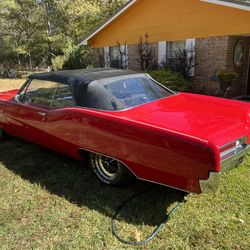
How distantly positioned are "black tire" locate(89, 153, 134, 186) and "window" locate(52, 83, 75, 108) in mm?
754

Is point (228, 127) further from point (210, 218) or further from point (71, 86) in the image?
point (71, 86)

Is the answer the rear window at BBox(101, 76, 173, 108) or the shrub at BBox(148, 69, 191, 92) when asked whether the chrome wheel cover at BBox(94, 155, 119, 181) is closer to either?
the rear window at BBox(101, 76, 173, 108)

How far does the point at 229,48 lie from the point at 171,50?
2.72m

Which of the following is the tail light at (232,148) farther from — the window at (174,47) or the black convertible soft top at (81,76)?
the window at (174,47)

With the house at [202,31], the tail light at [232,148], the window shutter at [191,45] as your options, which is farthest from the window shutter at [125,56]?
the tail light at [232,148]

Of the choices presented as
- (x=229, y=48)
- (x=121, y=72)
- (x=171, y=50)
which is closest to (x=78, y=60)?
(x=171, y=50)

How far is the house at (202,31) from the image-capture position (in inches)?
395

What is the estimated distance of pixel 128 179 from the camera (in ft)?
12.1

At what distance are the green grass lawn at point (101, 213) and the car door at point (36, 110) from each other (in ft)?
1.88

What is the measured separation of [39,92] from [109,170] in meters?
1.74

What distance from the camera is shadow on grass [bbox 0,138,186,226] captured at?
3322mm

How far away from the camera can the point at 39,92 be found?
463cm

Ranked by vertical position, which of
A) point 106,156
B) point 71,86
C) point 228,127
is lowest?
point 106,156

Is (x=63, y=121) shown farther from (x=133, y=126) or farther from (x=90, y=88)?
(x=133, y=126)
